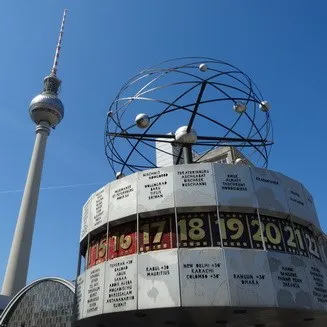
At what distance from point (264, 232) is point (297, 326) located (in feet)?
19.1

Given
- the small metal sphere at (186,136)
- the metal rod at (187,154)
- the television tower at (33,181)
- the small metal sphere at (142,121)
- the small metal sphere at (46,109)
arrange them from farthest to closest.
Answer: the small metal sphere at (46,109)
the television tower at (33,181)
the metal rod at (187,154)
the small metal sphere at (186,136)
the small metal sphere at (142,121)

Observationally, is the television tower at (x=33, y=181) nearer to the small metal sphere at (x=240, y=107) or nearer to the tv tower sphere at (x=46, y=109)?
the tv tower sphere at (x=46, y=109)

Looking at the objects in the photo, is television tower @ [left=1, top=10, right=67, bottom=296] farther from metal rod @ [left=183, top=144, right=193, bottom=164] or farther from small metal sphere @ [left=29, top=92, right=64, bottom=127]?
metal rod @ [left=183, top=144, right=193, bottom=164]

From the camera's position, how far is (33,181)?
100625 millimetres

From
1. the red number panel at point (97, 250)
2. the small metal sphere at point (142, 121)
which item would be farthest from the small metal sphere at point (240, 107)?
the red number panel at point (97, 250)

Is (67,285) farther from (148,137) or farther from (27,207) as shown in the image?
(27,207)

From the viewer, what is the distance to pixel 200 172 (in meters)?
17.8

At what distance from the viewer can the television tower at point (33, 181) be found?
88.7m

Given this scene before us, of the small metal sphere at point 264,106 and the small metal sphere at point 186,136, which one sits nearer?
the small metal sphere at point 186,136

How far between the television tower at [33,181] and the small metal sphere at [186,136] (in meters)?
78.7

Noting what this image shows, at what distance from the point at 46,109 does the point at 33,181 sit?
2452cm

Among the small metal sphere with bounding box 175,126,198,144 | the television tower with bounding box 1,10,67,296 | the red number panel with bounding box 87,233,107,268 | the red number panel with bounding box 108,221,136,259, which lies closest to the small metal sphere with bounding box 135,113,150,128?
the small metal sphere with bounding box 175,126,198,144

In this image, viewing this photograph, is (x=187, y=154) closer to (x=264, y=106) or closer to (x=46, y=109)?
(x=264, y=106)

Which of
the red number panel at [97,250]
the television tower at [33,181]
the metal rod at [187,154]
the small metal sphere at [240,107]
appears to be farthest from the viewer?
the television tower at [33,181]
